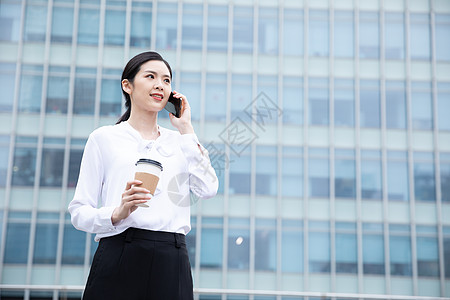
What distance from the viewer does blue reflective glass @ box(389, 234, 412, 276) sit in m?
20.5

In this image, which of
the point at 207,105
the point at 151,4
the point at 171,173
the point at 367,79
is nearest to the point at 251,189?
the point at 207,105

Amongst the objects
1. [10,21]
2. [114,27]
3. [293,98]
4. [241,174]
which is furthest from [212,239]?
[10,21]

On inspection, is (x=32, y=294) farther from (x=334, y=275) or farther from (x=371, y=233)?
(x=371, y=233)

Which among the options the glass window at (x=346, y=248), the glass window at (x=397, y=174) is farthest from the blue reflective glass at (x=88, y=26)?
the glass window at (x=397, y=174)

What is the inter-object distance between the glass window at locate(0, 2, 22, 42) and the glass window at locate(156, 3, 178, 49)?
17.3 ft

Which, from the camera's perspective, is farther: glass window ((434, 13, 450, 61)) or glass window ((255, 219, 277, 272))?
glass window ((434, 13, 450, 61))

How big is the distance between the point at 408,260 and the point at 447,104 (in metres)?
6.22

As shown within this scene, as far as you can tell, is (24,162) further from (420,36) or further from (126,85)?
(126,85)

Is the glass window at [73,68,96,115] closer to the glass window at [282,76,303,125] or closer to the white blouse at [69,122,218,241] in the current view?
the glass window at [282,76,303,125]

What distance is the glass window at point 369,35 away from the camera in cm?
2170

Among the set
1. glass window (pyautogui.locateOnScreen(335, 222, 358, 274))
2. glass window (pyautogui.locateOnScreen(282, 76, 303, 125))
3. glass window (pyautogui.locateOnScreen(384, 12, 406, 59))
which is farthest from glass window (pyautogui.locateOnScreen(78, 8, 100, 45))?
glass window (pyautogui.locateOnScreen(335, 222, 358, 274))

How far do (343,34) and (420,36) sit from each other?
306cm

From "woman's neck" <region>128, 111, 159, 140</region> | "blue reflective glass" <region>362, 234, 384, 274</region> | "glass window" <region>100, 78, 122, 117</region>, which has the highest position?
"glass window" <region>100, 78, 122, 117</region>

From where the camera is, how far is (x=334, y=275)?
20125 millimetres
